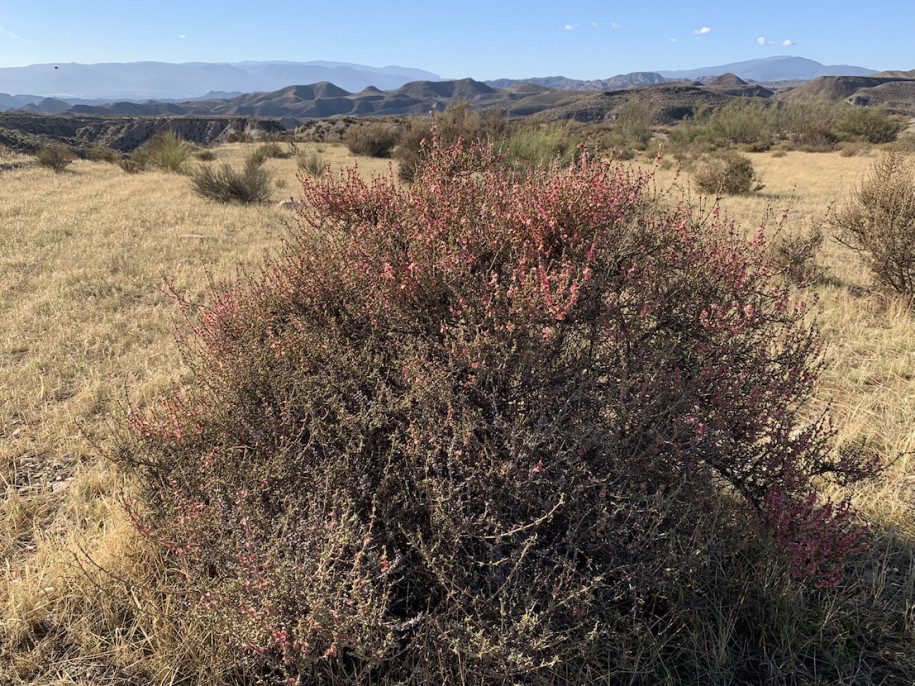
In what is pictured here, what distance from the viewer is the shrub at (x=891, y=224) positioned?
16.4ft

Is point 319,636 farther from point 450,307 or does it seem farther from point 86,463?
point 86,463

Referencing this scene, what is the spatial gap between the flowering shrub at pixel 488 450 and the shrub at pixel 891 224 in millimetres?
4065

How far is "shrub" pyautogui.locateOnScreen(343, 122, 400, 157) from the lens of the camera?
75.7ft

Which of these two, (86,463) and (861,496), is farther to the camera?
(86,463)

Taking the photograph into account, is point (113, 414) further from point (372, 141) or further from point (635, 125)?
point (635, 125)

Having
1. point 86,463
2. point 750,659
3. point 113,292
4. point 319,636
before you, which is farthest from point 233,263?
point 750,659

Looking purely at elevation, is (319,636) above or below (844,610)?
above

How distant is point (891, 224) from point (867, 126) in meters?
30.5

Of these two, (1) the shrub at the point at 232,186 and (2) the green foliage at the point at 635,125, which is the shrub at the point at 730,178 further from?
(2) the green foliage at the point at 635,125

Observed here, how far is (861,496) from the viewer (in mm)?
2652

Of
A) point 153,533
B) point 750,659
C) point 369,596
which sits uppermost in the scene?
point 369,596

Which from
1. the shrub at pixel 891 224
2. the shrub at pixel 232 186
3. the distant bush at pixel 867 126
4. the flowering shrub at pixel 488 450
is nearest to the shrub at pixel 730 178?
the shrub at pixel 891 224

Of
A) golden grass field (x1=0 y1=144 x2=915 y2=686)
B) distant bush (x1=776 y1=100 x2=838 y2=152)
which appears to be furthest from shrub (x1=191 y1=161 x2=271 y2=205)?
distant bush (x1=776 y1=100 x2=838 y2=152)

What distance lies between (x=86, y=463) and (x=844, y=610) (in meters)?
4.03
